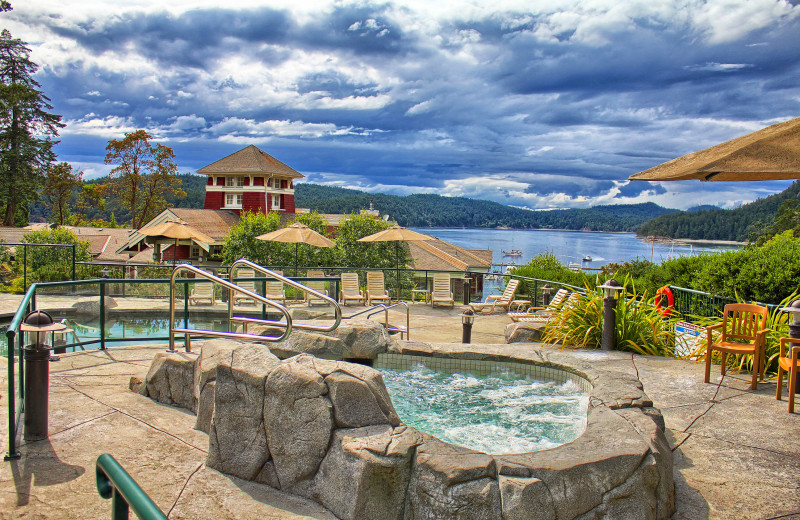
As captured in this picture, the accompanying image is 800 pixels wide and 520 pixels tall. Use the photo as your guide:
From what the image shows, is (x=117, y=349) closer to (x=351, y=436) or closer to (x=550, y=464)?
(x=351, y=436)

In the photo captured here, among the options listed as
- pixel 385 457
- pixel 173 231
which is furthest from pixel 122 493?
pixel 173 231

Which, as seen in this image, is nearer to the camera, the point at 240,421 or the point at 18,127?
the point at 240,421

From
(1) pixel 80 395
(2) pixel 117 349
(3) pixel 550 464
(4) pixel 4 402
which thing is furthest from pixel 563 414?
(2) pixel 117 349

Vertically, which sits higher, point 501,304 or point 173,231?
point 173,231

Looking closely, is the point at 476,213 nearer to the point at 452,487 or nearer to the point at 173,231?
the point at 173,231

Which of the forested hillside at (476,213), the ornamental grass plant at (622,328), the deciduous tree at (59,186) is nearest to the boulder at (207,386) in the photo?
the ornamental grass plant at (622,328)

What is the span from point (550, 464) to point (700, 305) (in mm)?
Result: 8743

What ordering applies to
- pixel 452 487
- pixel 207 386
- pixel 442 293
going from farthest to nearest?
pixel 442 293 → pixel 207 386 → pixel 452 487

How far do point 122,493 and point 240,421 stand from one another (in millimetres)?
3222

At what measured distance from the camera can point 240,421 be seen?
4.46 metres

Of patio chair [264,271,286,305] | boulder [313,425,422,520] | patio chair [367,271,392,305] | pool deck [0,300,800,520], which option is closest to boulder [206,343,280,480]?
pool deck [0,300,800,520]

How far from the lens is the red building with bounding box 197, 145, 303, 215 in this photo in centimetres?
5272

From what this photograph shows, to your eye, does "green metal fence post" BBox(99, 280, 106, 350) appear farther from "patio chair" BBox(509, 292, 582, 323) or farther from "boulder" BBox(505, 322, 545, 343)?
"patio chair" BBox(509, 292, 582, 323)

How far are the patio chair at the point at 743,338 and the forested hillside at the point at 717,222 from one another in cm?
8562
